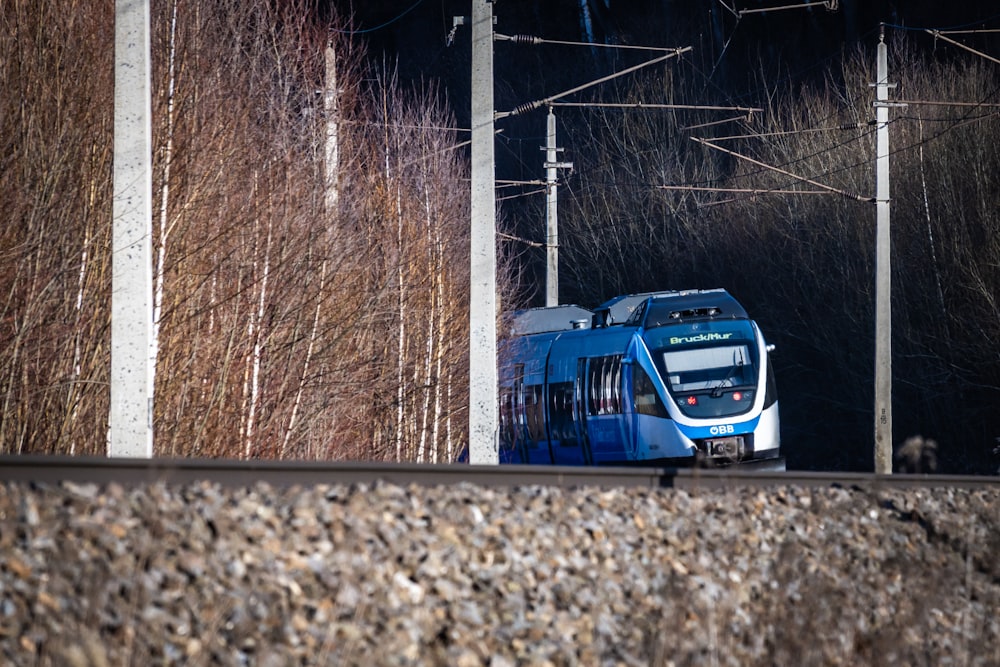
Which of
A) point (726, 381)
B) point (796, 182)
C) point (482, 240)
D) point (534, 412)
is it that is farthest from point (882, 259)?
point (796, 182)

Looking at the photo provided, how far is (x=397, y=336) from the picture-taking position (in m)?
18.9

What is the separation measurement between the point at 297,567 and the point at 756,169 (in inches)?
1428

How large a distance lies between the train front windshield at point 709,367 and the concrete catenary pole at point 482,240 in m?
6.25

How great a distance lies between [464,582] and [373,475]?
1.41m

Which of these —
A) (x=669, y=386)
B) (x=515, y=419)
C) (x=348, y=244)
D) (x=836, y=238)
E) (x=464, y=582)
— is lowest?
(x=464, y=582)

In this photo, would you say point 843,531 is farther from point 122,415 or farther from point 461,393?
point 461,393

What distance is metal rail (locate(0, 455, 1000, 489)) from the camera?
22.4 ft

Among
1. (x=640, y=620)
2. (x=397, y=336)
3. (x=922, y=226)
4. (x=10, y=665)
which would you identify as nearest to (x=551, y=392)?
(x=397, y=336)

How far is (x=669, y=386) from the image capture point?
803 inches

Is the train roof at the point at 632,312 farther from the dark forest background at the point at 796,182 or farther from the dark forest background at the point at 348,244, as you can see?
the dark forest background at the point at 796,182

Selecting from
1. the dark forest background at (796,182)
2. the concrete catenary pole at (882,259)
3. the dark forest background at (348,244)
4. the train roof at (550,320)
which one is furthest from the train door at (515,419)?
the concrete catenary pole at (882,259)

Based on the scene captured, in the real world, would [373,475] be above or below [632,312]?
below

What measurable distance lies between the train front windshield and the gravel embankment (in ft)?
37.3

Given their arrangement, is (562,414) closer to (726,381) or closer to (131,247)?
(726,381)
